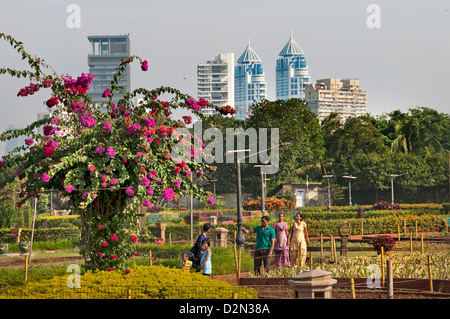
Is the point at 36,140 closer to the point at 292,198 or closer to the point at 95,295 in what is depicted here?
the point at 95,295

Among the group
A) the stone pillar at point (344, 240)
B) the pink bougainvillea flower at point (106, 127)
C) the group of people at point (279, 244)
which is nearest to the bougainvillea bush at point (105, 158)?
the pink bougainvillea flower at point (106, 127)

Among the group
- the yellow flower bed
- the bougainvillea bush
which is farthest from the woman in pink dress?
the yellow flower bed

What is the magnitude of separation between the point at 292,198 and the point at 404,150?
18.6 metres

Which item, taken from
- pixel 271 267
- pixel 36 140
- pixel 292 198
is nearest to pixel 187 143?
pixel 36 140

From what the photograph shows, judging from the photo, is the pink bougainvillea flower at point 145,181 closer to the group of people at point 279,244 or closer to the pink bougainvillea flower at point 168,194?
the pink bougainvillea flower at point 168,194

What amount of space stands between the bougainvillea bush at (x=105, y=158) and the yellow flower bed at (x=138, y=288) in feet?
4.25

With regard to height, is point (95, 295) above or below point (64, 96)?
below

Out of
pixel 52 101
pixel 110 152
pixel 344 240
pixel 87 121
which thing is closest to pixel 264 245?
pixel 110 152

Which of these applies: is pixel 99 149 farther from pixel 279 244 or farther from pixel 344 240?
pixel 344 240

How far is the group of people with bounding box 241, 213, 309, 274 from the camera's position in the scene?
1964 cm

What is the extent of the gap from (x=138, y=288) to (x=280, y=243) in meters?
7.15

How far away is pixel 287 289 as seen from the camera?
54.4 ft

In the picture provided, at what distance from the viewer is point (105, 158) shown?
15172mm

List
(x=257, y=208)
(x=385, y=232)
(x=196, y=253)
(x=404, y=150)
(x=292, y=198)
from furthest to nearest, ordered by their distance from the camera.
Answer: (x=404, y=150), (x=292, y=198), (x=257, y=208), (x=385, y=232), (x=196, y=253)
